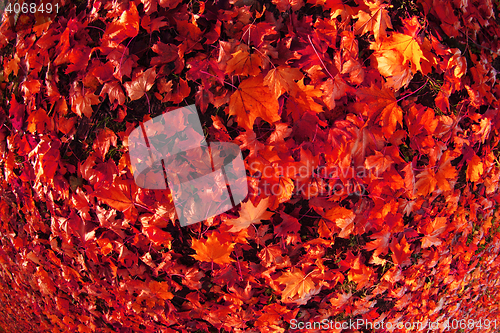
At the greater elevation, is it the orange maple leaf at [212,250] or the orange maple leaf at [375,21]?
the orange maple leaf at [375,21]

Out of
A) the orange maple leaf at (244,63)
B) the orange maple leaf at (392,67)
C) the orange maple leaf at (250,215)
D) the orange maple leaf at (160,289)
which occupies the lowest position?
the orange maple leaf at (160,289)

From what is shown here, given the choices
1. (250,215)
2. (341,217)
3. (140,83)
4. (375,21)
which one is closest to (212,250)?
(250,215)

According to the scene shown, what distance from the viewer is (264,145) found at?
33.3 inches

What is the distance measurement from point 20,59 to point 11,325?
69.4 inches

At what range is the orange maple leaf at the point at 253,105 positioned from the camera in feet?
2.72

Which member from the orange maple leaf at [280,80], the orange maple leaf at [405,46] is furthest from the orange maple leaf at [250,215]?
the orange maple leaf at [405,46]

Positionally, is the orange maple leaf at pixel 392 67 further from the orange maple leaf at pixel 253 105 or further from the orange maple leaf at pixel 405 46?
the orange maple leaf at pixel 253 105

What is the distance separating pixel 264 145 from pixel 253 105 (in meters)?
0.11

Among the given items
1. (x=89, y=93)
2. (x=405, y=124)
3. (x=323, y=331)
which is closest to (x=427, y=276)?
(x=323, y=331)

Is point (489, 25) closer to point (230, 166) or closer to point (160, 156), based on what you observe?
point (230, 166)

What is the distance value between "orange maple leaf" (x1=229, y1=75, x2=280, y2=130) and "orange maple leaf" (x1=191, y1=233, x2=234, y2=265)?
0.35 m

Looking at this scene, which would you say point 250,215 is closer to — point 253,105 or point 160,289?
point 253,105

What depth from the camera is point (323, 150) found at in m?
0.87

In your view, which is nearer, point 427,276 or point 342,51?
point 342,51
